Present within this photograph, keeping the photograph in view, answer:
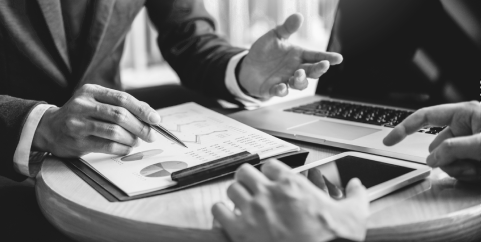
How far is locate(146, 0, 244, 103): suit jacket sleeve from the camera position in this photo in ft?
A: 3.91

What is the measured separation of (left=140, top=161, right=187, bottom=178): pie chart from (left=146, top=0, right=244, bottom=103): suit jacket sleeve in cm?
54

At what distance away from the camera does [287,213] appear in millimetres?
421

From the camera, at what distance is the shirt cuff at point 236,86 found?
1094 millimetres

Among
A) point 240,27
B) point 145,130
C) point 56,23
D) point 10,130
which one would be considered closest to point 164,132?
point 145,130

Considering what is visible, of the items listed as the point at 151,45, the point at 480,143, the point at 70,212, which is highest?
the point at 480,143

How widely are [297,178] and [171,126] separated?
1.33ft

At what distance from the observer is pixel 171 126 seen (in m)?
0.80

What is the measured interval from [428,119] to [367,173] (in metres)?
0.14

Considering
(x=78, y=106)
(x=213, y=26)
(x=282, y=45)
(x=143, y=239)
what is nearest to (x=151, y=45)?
(x=213, y=26)

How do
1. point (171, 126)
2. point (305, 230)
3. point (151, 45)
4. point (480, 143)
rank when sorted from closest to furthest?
point (305, 230) → point (480, 143) → point (171, 126) → point (151, 45)

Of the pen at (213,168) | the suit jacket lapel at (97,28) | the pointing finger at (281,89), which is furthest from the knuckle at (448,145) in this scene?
the suit jacket lapel at (97,28)

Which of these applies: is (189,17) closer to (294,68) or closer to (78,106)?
(294,68)

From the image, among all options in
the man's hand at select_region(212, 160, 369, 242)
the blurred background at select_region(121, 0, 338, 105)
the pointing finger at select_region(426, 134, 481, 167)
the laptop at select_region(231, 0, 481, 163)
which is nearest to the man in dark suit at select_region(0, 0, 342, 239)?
the laptop at select_region(231, 0, 481, 163)

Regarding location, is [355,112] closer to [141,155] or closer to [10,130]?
[141,155]
